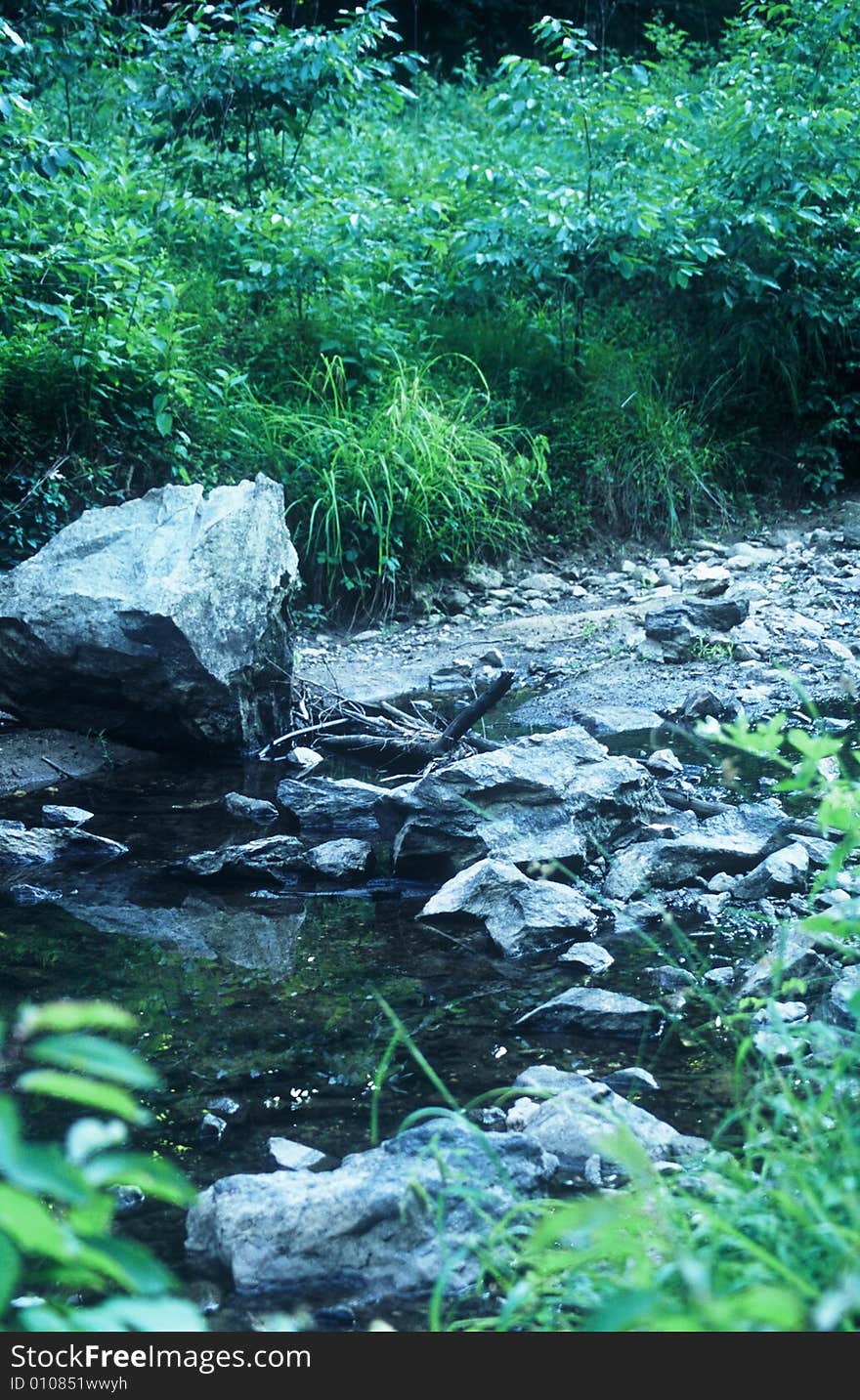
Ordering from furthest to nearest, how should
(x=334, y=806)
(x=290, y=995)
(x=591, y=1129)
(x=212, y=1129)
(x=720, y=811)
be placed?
1. (x=334, y=806)
2. (x=720, y=811)
3. (x=290, y=995)
4. (x=212, y=1129)
5. (x=591, y=1129)

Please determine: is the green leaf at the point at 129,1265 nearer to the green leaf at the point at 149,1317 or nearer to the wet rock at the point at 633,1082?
the green leaf at the point at 149,1317

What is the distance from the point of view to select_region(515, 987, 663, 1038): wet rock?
2611mm

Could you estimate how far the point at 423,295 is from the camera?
7562 millimetres

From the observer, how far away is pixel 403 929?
3.29 metres

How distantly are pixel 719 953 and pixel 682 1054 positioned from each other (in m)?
0.48

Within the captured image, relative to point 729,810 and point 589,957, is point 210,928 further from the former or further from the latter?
point 729,810

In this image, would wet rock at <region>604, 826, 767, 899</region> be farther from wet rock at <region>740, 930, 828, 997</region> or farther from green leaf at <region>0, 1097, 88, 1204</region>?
green leaf at <region>0, 1097, 88, 1204</region>

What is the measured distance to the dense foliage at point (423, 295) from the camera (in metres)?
6.07

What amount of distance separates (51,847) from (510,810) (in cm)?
147

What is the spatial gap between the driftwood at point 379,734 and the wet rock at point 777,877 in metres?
1.27

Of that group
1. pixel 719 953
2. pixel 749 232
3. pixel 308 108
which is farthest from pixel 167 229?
pixel 719 953

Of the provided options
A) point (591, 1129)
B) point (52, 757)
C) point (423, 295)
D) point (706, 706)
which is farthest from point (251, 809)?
point (423, 295)

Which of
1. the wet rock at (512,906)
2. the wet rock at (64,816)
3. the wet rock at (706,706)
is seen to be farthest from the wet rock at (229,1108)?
the wet rock at (706,706)
